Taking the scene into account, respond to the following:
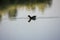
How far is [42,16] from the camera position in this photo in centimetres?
183

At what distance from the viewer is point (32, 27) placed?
1848 millimetres

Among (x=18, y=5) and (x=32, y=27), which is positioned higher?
(x=18, y=5)

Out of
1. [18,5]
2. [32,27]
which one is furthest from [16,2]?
[32,27]

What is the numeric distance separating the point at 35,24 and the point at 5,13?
500 millimetres

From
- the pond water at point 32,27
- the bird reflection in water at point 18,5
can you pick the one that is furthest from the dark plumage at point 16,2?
the pond water at point 32,27

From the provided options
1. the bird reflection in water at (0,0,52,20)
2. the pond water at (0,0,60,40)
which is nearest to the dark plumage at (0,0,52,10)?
the bird reflection in water at (0,0,52,20)

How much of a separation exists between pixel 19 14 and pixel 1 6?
0.30 meters

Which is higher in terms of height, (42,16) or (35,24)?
(42,16)

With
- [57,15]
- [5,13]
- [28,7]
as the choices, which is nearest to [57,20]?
[57,15]

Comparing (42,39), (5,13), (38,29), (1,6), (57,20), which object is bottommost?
(42,39)

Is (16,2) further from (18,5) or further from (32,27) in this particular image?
(32,27)

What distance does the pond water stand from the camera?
1810mm

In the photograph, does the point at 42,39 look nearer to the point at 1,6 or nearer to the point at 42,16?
the point at 42,16

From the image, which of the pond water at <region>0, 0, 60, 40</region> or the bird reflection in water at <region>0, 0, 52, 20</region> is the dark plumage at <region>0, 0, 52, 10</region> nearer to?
the bird reflection in water at <region>0, 0, 52, 20</region>
